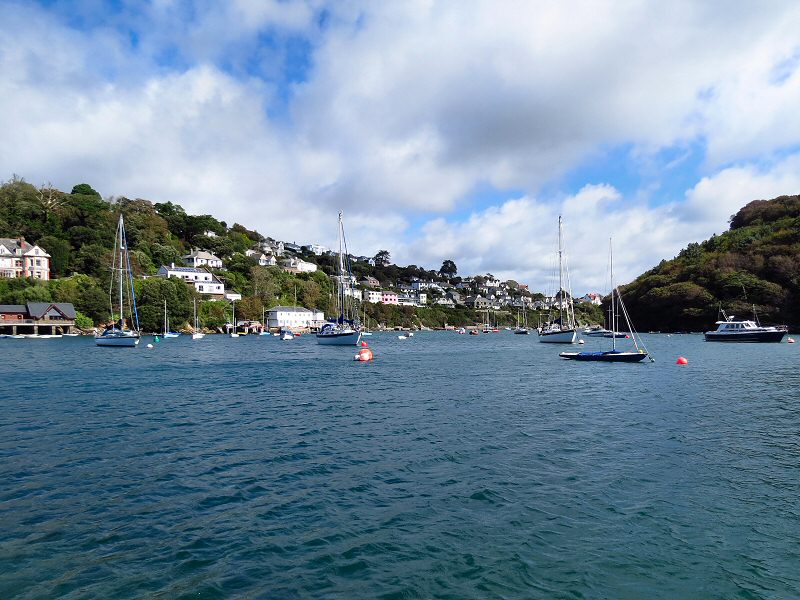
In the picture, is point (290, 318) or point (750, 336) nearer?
point (750, 336)

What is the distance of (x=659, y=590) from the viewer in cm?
761

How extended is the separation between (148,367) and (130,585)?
39339 millimetres

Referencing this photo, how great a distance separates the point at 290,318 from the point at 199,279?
1091 inches

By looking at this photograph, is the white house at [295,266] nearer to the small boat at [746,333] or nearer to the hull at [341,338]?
the hull at [341,338]

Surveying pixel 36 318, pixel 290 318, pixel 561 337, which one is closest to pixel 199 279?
pixel 290 318

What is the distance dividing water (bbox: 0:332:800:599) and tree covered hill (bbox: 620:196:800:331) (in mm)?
111371

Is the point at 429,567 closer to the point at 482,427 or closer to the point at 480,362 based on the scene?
the point at 482,427

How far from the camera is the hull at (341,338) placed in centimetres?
7031

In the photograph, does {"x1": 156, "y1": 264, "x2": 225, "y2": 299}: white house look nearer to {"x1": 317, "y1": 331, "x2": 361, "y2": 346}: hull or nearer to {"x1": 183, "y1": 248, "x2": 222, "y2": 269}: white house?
{"x1": 183, "y1": 248, "x2": 222, "y2": 269}: white house

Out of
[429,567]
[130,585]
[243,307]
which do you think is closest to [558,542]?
[429,567]

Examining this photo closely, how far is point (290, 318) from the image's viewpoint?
458 feet

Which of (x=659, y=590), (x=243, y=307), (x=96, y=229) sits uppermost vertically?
(x=96, y=229)

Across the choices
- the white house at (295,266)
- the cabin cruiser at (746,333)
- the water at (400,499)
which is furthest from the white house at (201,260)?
the water at (400,499)

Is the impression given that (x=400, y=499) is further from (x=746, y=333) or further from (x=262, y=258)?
(x=262, y=258)
